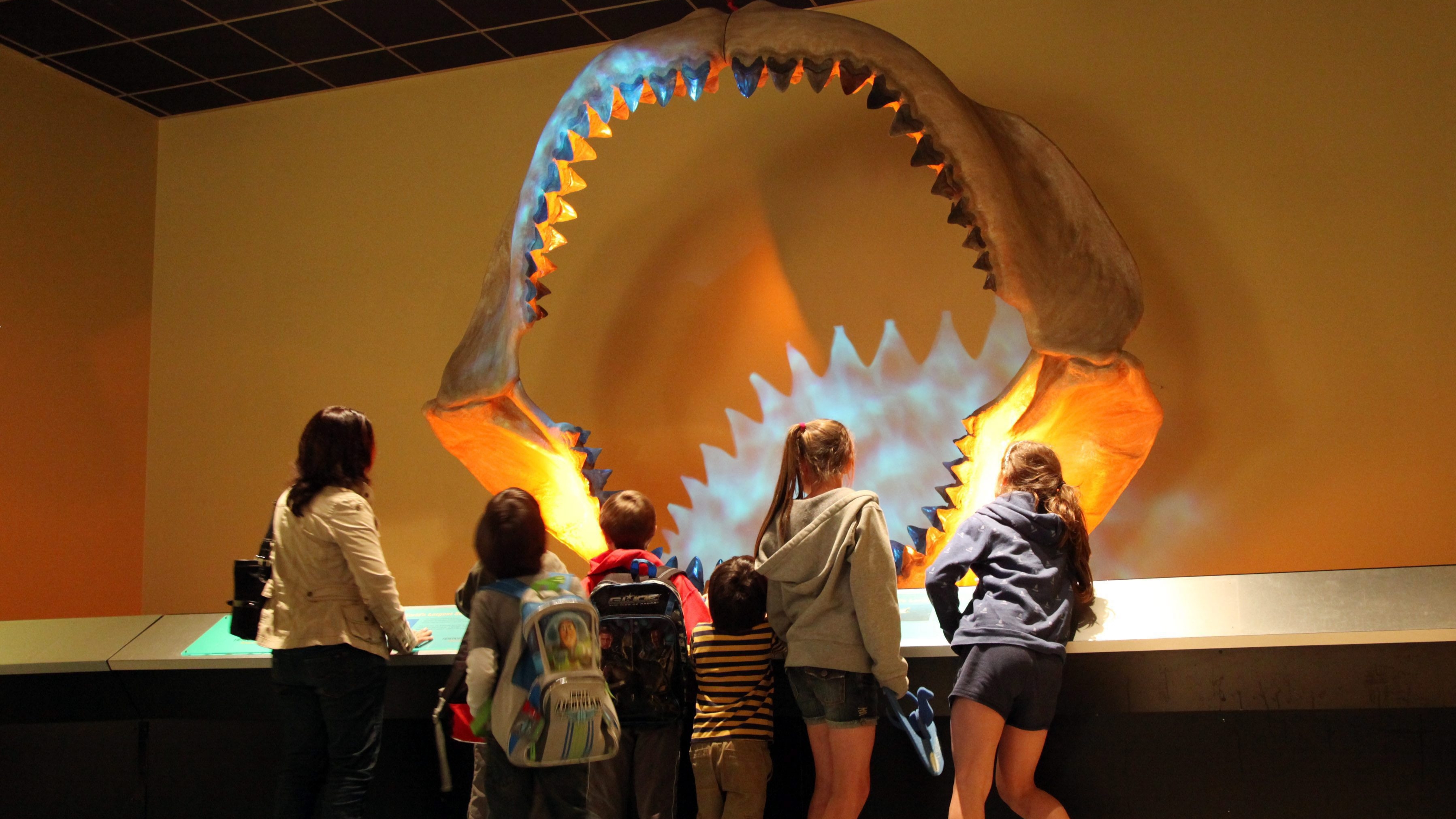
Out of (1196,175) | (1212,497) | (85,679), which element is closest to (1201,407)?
(1212,497)

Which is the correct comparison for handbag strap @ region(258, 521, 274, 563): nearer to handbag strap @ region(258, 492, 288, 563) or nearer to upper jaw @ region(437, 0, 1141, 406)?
handbag strap @ region(258, 492, 288, 563)

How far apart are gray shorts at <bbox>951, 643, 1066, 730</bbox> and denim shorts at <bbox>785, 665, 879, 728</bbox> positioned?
166mm

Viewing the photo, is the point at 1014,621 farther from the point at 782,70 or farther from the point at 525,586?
the point at 782,70

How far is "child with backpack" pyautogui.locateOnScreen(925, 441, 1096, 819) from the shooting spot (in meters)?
2.08

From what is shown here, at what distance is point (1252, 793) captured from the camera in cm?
217

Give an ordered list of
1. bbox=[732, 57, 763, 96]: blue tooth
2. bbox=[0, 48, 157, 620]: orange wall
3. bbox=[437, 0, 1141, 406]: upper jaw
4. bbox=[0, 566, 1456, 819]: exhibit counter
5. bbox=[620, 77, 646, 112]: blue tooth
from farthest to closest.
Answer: bbox=[0, 48, 157, 620]: orange wall
bbox=[620, 77, 646, 112]: blue tooth
bbox=[732, 57, 763, 96]: blue tooth
bbox=[437, 0, 1141, 406]: upper jaw
bbox=[0, 566, 1456, 819]: exhibit counter

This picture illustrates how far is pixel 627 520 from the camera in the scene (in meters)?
2.46

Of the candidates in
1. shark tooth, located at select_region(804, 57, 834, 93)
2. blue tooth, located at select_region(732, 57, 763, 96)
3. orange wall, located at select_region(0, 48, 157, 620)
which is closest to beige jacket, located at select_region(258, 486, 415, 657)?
blue tooth, located at select_region(732, 57, 763, 96)

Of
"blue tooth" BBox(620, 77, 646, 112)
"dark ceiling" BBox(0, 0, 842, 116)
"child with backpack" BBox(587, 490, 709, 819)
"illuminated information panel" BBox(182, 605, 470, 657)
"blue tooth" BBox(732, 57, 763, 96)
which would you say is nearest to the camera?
"child with backpack" BBox(587, 490, 709, 819)

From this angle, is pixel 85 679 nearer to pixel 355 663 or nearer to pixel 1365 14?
pixel 355 663

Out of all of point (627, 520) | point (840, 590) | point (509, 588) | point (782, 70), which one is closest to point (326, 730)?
point (509, 588)

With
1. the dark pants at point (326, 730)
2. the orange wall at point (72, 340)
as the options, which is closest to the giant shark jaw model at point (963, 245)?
the dark pants at point (326, 730)

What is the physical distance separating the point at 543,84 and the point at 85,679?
301 centimetres

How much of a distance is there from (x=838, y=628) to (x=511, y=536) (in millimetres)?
676
